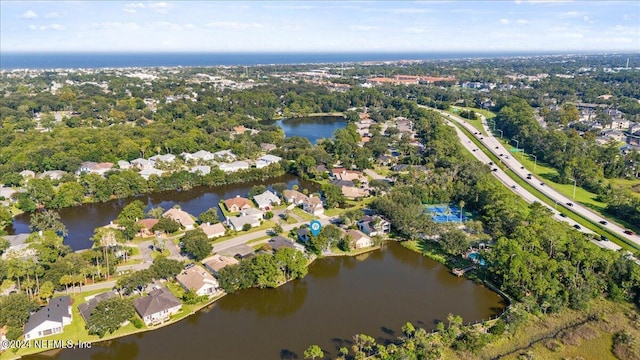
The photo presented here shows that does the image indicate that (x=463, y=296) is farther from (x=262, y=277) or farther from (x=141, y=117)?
(x=141, y=117)

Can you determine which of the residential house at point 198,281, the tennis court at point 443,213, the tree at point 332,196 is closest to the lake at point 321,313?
the residential house at point 198,281

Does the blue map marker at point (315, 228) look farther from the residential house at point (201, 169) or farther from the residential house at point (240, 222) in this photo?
the residential house at point (201, 169)

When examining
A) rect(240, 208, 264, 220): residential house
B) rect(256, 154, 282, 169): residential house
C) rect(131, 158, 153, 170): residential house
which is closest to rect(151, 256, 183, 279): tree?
rect(240, 208, 264, 220): residential house

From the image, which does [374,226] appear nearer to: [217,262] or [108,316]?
[217,262]

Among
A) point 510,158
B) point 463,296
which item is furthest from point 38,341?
point 510,158

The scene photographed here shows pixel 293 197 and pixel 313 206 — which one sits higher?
pixel 293 197

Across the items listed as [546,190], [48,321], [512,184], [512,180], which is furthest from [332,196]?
[48,321]

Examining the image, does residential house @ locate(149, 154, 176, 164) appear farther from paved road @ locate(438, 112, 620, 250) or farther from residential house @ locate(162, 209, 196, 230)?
paved road @ locate(438, 112, 620, 250)
